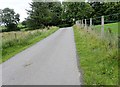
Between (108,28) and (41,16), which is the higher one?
(108,28)

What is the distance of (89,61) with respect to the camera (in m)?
9.48

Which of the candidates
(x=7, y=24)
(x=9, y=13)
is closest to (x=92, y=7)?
(x=7, y=24)

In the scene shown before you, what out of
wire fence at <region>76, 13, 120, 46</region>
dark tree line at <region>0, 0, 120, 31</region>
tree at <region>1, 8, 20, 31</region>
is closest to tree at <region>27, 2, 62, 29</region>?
dark tree line at <region>0, 0, 120, 31</region>

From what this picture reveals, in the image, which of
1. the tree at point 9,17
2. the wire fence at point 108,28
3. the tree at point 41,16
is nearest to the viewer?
the wire fence at point 108,28

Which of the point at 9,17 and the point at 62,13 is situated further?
the point at 9,17

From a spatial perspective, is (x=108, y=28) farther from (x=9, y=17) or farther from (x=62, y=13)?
(x=9, y=17)

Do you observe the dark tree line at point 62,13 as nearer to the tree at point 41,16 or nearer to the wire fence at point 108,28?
the tree at point 41,16

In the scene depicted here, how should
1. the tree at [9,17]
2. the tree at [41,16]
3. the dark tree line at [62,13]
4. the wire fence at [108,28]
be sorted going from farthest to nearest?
1. the tree at [9,17]
2. the tree at [41,16]
3. the dark tree line at [62,13]
4. the wire fence at [108,28]

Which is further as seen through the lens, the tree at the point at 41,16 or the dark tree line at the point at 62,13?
the tree at the point at 41,16

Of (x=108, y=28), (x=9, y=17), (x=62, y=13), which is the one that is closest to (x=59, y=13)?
(x=62, y=13)

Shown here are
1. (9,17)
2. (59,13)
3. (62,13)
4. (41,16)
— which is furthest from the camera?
(9,17)

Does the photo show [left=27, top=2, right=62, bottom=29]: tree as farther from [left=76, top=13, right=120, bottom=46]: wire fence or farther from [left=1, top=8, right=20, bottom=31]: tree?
[left=76, top=13, right=120, bottom=46]: wire fence

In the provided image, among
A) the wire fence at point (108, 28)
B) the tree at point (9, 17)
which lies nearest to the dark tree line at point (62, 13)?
the tree at point (9, 17)

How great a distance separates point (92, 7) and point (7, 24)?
3373 centimetres
